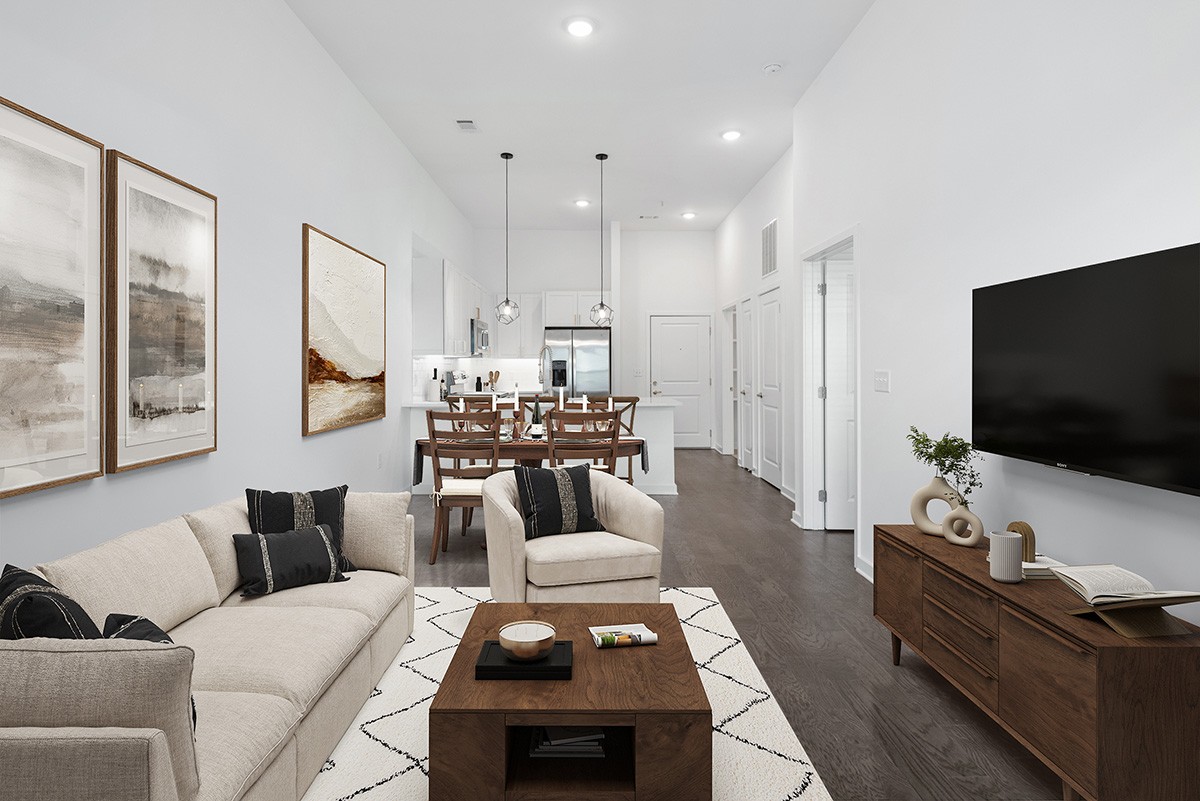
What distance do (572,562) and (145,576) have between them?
1.68 meters

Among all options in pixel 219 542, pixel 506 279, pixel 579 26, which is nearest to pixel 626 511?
pixel 219 542

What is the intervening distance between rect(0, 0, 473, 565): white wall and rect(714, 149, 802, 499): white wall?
3.54 metres

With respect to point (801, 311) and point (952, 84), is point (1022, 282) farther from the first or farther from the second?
→ point (801, 311)

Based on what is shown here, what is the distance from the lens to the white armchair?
328cm

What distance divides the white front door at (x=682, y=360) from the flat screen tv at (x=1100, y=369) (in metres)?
7.51

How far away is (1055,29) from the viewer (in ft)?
8.43

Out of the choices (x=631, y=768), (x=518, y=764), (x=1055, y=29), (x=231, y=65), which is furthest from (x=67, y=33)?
(x=1055, y=29)

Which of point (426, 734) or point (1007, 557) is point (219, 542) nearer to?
point (426, 734)

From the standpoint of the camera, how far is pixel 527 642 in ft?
6.77

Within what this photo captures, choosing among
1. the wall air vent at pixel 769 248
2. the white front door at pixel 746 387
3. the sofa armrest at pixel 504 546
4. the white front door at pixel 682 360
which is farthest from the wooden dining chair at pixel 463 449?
the white front door at pixel 682 360

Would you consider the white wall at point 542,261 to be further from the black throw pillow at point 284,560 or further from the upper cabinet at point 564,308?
the black throw pillow at point 284,560

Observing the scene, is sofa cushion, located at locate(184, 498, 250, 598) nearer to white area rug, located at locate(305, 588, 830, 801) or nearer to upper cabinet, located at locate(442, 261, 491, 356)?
white area rug, located at locate(305, 588, 830, 801)

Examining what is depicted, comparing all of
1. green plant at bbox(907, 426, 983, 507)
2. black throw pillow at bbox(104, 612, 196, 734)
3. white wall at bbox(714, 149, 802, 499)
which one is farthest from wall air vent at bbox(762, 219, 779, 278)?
black throw pillow at bbox(104, 612, 196, 734)

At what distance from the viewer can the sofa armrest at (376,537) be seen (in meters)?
3.11
